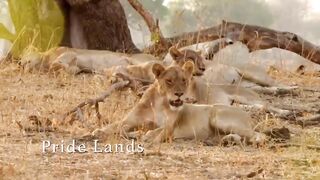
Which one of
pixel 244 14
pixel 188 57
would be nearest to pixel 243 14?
pixel 244 14

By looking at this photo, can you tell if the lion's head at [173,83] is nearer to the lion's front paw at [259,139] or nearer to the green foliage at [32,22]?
the lion's front paw at [259,139]

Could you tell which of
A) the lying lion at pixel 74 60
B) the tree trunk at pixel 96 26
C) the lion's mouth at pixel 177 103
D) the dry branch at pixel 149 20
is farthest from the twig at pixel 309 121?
the tree trunk at pixel 96 26

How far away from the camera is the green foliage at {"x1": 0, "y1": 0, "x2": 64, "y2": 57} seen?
10844mm

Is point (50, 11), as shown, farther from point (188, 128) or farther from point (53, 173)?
point (53, 173)

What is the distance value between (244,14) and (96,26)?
26.9 m

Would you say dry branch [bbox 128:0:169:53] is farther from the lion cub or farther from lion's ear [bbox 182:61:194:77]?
the lion cub

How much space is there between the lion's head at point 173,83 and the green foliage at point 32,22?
15.8 ft

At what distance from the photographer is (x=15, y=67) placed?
1029 cm

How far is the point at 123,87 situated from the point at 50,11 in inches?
175

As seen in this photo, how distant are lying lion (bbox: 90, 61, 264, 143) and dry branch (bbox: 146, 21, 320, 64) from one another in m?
4.54

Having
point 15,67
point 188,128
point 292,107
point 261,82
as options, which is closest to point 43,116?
point 188,128

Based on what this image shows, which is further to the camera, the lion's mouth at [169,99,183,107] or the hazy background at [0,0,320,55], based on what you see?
the hazy background at [0,0,320,55]

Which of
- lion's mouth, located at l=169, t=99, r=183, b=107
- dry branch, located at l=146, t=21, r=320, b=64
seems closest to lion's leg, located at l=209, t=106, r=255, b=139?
lion's mouth, located at l=169, t=99, r=183, b=107

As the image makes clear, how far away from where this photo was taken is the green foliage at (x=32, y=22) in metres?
10.8
